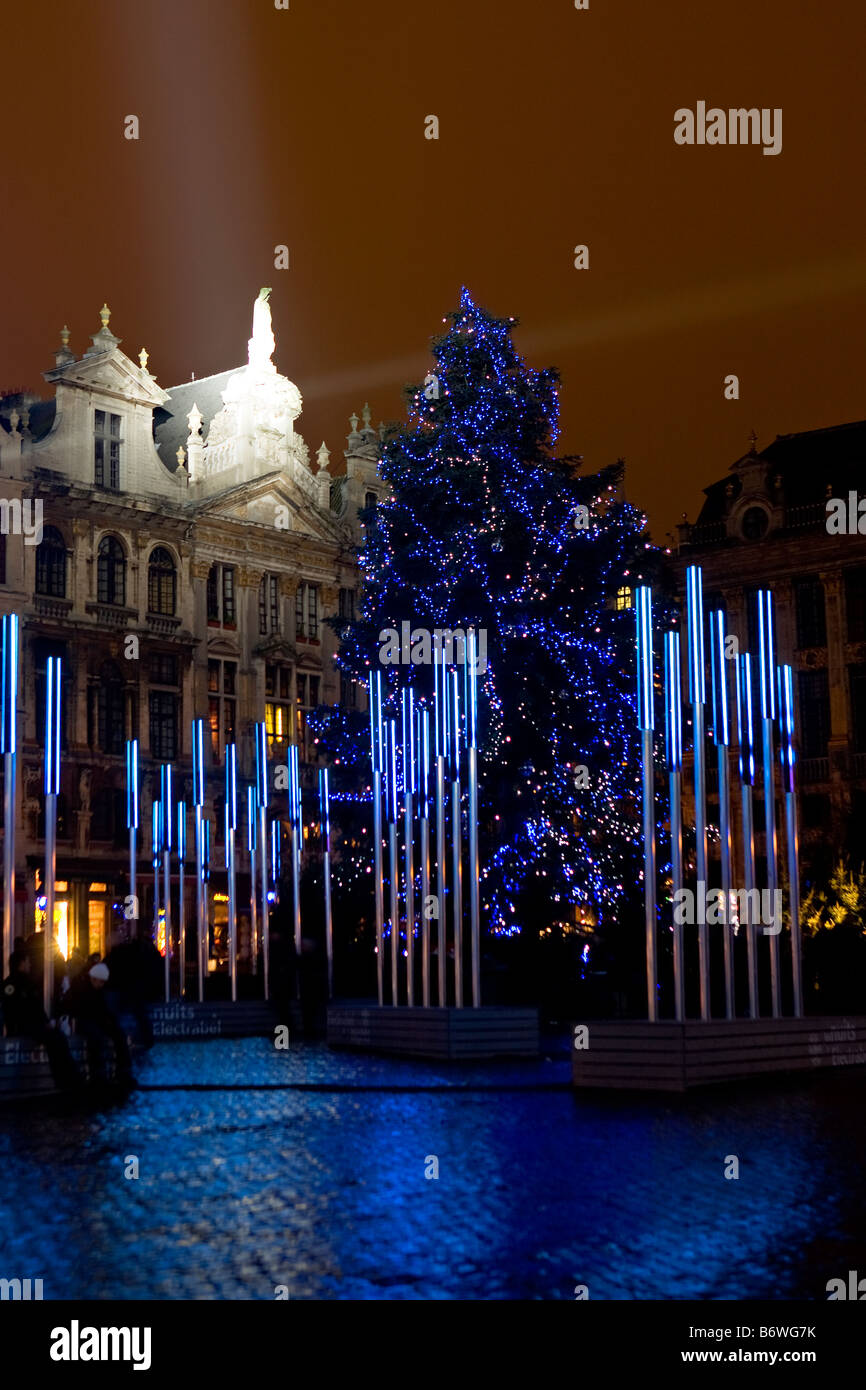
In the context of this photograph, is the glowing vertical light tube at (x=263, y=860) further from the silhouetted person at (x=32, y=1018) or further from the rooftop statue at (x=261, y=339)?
the rooftop statue at (x=261, y=339)

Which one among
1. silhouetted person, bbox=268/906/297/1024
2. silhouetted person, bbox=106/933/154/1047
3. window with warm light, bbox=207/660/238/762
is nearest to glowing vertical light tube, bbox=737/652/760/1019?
silhouetted person, bbox=268/906/297/1024

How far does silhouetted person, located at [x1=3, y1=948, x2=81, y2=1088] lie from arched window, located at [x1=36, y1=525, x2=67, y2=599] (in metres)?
37.9

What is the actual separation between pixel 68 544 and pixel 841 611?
86.0 ft

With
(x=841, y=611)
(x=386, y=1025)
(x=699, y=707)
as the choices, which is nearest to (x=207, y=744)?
Result: (x=841, y=611)

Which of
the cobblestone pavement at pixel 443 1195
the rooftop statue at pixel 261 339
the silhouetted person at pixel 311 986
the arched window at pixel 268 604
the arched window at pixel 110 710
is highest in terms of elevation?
the rooftop statue at pixel 261 339

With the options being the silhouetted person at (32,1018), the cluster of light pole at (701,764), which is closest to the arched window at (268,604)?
the cluster of light pole at (701,764)

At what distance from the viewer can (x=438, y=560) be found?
40.2 m

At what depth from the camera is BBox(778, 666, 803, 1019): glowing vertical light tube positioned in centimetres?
2331

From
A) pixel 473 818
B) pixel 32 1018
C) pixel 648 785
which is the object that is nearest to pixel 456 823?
pixel 473 818

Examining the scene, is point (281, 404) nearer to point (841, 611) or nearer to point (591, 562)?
point (841, 611)

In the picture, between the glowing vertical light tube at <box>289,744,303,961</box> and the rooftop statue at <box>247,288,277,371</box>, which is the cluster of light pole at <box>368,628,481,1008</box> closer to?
the glowing vertical light tube at <box>289,744,303,961</box>

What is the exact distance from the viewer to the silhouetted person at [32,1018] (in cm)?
1936

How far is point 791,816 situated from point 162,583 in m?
39.8

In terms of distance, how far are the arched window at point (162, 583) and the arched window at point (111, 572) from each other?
113 cm
